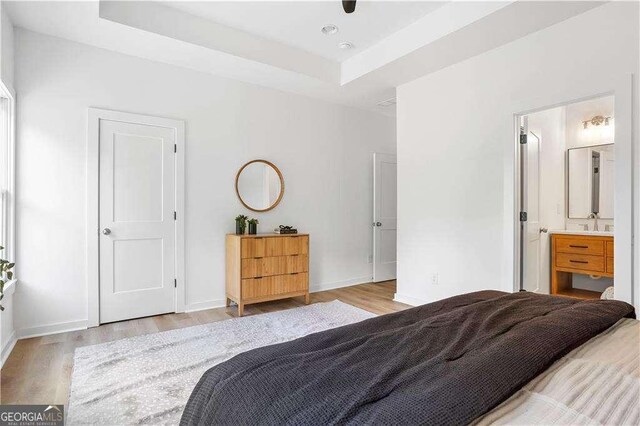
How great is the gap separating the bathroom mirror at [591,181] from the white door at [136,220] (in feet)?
15.7

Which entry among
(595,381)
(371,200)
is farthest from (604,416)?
(371,200)

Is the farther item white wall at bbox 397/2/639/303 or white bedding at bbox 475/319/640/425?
white wall at bbox 397/2/639/303

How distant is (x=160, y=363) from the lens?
245 cm

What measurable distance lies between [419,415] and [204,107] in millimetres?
3783

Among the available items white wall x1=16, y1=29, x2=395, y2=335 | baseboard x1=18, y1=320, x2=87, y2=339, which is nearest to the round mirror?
white wall x1=16, y1=29, x2=395, y2=335

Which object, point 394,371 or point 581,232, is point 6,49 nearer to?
point 394,371

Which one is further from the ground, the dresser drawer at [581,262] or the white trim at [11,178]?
the white trim at [11,178]

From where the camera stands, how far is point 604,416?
825 millimetres

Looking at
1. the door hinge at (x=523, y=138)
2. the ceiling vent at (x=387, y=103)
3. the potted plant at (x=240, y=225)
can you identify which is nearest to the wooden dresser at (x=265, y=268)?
the potted plant at (x=240, y=225)

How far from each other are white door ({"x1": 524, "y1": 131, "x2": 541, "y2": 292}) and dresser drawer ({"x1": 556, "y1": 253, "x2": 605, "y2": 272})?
46cm

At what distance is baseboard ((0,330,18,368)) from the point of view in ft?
8.18

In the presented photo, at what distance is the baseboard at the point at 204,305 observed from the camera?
3776 millimetres

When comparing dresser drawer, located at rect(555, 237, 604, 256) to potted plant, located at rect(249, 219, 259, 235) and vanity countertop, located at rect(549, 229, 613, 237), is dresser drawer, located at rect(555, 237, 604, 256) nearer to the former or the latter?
vanity countertop, located at rect(549, 229, 613, 237)

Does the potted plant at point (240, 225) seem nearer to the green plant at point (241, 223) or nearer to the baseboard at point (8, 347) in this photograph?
the green plant at point (241, 223)
